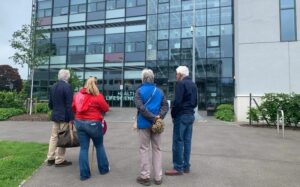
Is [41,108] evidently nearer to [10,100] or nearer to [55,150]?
[10,100]

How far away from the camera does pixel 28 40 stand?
20547mm

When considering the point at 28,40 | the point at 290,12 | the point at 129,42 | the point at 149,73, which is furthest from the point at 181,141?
the point at 129,42

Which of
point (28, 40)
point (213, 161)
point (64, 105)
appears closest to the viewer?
point (64, 105)

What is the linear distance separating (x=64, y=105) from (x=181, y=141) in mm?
2434

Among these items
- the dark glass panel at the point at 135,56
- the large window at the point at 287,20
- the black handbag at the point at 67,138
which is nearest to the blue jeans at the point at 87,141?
the black handbag at the point at 67,138

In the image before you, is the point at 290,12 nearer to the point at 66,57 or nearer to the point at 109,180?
the point at 109,180

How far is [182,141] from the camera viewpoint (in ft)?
17.9

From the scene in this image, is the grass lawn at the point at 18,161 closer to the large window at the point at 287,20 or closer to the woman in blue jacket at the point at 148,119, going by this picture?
the woman in blue jacket at the point at 148,119

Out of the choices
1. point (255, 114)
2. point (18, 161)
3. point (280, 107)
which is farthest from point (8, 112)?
point (280, 107)

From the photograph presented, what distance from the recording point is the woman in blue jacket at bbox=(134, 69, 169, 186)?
16.1ft

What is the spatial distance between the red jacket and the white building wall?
11.9 metres

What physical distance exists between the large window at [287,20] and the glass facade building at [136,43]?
11.6 metres

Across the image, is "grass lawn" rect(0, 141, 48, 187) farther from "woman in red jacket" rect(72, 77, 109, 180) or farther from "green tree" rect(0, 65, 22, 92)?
"green tree" rect(0, 65, 22, 92)

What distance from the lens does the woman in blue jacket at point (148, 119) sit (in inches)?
193
